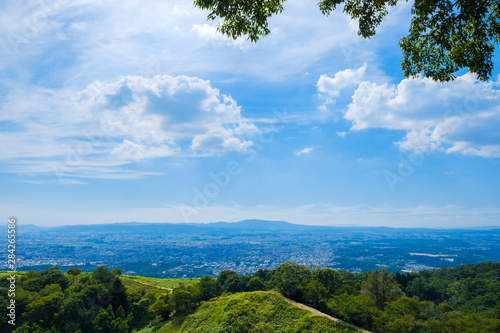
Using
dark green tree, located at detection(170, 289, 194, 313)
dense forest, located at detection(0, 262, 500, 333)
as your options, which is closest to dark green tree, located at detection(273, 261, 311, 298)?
dense forest, located at detection(0, 262, 500, 333)

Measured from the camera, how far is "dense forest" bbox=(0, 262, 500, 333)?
74.2 feet

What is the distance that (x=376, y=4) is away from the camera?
7738 millimetres

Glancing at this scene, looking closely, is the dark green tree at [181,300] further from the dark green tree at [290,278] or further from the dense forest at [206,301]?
the dark green tree at [290,278]

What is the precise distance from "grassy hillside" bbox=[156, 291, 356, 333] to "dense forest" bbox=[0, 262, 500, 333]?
1.34 meters

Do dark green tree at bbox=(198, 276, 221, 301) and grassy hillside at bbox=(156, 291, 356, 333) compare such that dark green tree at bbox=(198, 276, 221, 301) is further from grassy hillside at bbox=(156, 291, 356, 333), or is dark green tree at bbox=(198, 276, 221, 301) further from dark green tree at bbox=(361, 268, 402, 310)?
dark green tree at bbox=(361, 268, 402, 310)

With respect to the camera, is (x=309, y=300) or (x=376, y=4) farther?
(x=309, y=300)

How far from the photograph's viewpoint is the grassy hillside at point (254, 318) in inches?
889

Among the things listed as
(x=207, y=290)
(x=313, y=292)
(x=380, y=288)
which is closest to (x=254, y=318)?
(x=313, y=292)

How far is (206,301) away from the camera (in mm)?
36844

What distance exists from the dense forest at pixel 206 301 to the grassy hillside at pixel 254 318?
1345 millimetres

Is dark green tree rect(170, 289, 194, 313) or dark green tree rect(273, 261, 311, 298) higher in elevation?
dark green tree rect(273, 261, 311, 298)

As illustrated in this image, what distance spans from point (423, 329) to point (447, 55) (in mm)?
22289

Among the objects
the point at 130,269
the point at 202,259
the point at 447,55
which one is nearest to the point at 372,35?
the point at 447,55

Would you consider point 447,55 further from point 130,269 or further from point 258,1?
point 130,269
